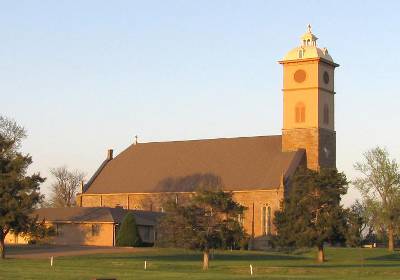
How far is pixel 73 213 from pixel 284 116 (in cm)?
2475

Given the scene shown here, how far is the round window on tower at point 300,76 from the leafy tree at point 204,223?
36826 mm

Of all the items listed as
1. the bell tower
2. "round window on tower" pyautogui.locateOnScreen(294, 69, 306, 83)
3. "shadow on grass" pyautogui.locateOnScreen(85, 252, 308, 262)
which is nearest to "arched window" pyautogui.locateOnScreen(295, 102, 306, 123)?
the bell tower

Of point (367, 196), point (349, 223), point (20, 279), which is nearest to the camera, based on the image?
point (20, 279)

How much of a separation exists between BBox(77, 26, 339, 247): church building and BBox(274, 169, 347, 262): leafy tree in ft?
63.4

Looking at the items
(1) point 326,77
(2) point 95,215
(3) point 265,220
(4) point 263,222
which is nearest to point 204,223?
(2) point 95,215

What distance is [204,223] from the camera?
227 feet

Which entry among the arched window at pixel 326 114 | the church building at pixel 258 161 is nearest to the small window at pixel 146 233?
the church building at pixel 258 161

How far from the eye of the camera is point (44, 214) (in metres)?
102

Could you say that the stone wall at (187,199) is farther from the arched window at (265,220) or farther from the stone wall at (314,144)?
the stone wall at (314,144)

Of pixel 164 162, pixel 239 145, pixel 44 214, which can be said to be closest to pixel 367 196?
pixel 239 145

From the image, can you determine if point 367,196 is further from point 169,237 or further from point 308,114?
point 169,237

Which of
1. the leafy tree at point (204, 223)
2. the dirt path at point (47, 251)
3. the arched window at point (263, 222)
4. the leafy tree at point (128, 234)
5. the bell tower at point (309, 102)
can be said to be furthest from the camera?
the bell tower at point (309, 102)

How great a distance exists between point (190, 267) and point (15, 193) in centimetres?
1408

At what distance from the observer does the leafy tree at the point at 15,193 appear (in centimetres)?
6906
